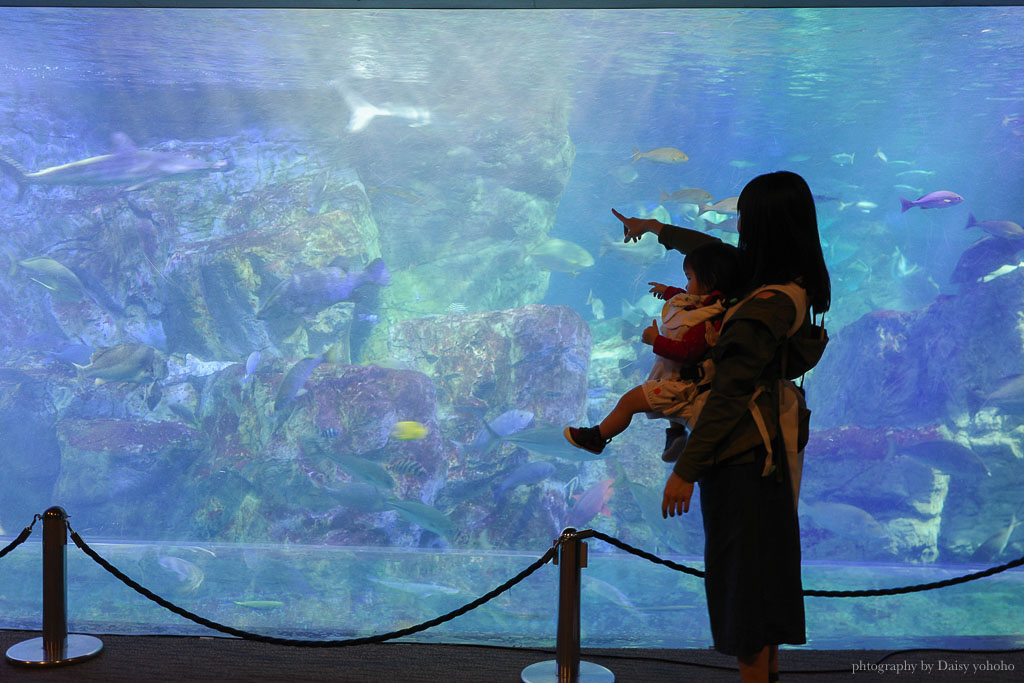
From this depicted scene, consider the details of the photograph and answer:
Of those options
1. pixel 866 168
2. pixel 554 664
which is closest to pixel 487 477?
pixel 554 664

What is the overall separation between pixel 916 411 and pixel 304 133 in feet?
47.4

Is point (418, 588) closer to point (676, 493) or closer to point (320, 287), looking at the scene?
point (320, 287)

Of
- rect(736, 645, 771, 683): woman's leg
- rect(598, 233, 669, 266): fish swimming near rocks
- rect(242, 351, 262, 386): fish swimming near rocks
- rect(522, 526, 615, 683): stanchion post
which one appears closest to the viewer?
rect(736, 645, 771, 683): woman's leg

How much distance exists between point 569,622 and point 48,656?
2.17 m

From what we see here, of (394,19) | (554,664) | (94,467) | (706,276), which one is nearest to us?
(706,276)

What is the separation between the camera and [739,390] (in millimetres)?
2115

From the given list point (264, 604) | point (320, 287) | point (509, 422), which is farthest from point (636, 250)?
point (264, 604)

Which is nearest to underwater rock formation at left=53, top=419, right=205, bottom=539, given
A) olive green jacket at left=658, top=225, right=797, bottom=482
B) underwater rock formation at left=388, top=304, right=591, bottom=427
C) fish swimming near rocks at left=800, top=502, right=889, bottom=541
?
underwater rock formation at left=388, top=304, right=591, bottom=427

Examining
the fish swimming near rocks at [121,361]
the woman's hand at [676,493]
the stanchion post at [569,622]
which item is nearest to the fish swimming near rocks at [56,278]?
the fish swimming near rocks at [121,361]

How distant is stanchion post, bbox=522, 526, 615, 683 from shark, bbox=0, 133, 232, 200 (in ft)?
44.4

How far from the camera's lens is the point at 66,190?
1628 centimetres

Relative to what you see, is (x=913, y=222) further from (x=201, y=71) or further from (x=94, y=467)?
(x=94, y=467)

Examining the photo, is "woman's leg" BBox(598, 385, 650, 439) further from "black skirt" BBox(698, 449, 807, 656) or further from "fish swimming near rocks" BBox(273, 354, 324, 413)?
"fish swimming near rocks" BBox(273, 354, 324, 413)

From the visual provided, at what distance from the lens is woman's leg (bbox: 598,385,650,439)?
2.34m
